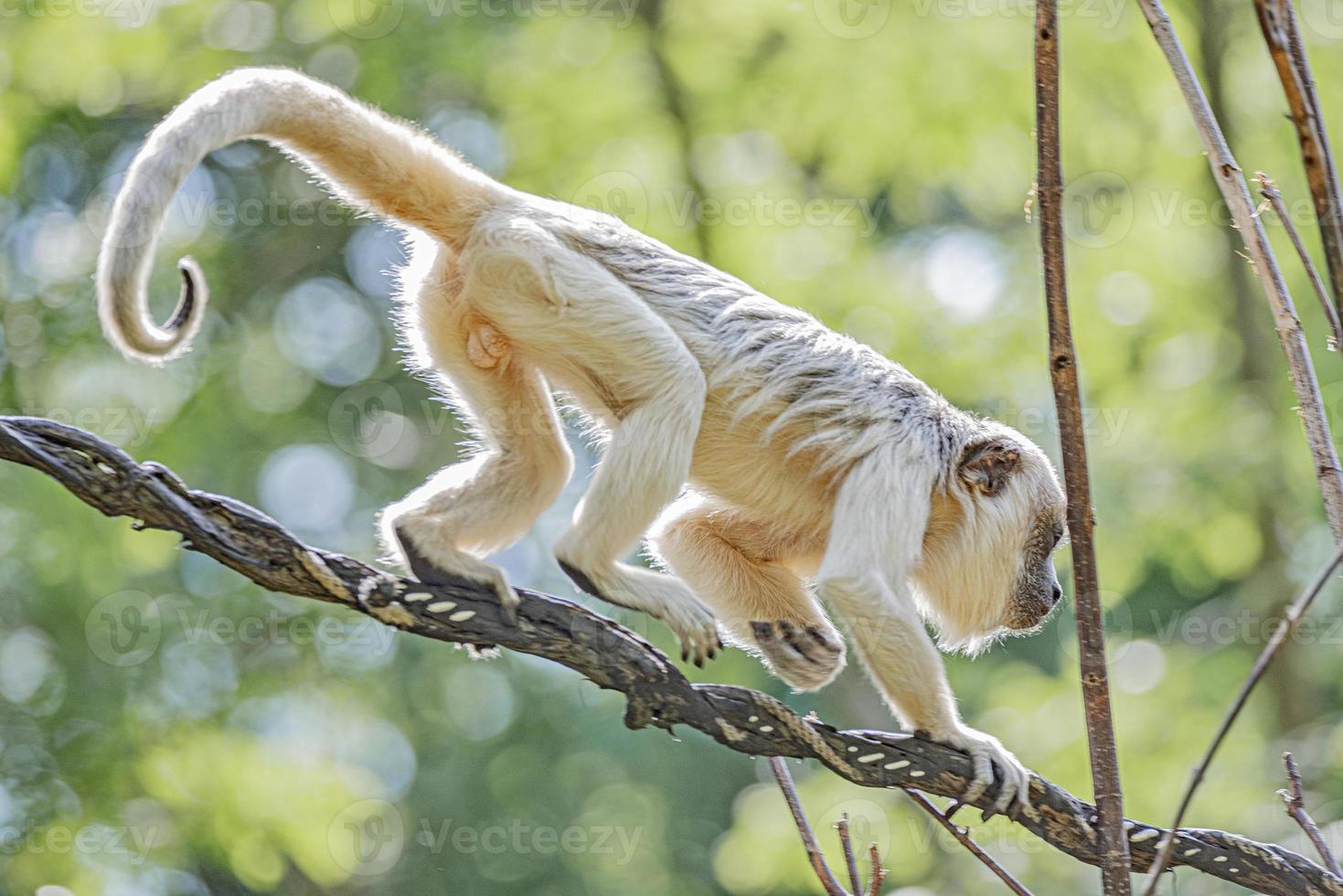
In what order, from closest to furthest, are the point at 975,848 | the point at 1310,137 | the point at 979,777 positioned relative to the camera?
1. the point at 1310,137
2. the point at 975,848
3. the point at 979,777

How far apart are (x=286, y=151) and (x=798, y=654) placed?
2390mm

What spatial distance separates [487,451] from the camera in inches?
185

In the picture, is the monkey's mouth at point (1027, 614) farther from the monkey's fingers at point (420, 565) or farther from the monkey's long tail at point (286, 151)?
the monkey's long tail at point (286, 151)

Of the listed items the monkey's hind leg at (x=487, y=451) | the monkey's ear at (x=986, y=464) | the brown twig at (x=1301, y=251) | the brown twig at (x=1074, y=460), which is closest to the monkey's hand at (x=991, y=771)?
the brown twig at (x=1074, y=460)

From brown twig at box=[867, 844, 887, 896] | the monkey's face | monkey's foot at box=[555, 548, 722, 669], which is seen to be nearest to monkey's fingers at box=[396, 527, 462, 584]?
monkey's foot at box=[555, 548, 722, 669]

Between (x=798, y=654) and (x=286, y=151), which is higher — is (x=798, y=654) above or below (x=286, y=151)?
below

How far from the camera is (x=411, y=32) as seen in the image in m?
12.1

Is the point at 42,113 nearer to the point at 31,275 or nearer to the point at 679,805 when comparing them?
the point at 31,275

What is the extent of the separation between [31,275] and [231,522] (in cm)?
923

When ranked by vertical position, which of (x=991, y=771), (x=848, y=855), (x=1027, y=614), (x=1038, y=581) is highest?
(x=1038, y=581)

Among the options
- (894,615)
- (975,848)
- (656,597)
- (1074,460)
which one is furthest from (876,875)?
(656,597)

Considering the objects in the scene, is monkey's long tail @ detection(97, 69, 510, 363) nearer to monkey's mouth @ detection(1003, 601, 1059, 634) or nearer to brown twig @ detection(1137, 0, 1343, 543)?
brown twig @ detection(1137, 0, 1343, 543)

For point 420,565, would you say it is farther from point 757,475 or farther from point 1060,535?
point 1060,535

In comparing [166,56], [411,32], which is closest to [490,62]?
[411,32]
